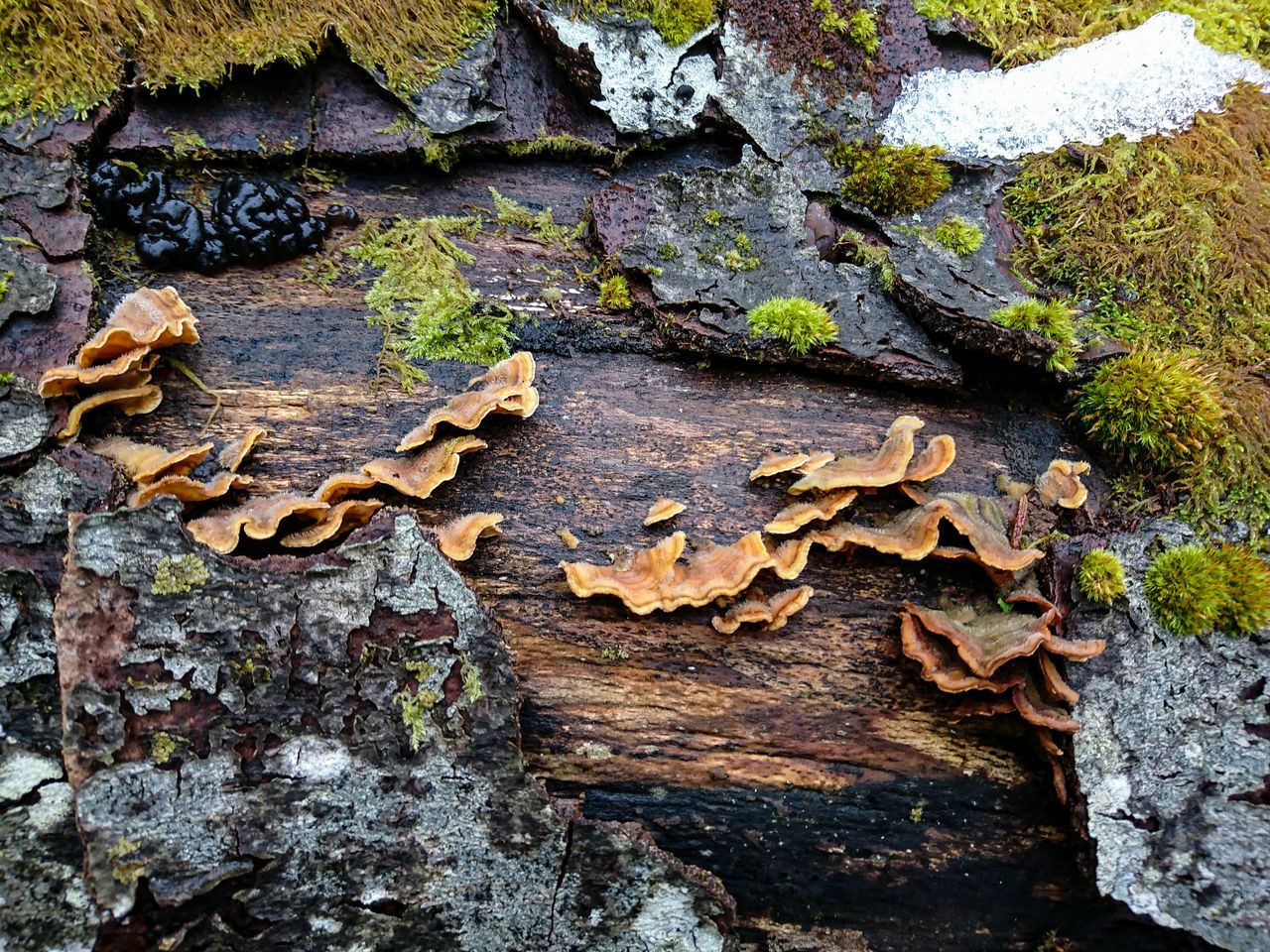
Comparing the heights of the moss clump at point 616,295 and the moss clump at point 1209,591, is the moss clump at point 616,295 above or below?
above

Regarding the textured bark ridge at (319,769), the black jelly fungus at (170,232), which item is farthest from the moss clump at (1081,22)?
the textured bark ridge at (319,769)

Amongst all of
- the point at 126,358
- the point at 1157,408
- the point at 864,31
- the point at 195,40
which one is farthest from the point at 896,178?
the point at 126,358

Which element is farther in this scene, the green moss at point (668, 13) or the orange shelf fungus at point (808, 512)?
the green moss at point (668, 13)

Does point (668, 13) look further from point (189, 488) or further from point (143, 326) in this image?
point (189, 488)

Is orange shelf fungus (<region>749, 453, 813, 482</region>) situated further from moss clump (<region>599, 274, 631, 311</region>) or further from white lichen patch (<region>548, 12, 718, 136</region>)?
white lichen patch (<region>548, 12, 718, 136</region>)

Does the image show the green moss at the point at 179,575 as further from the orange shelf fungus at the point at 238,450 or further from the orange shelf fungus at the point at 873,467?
the orange shelf fungus at the point at 873,467

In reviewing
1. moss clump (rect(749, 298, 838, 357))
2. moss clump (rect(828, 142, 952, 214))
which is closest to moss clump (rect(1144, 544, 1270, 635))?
moss clump (rect(749, 298, 838, 357))

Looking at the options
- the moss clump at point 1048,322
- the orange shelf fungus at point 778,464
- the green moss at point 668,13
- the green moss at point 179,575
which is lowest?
the green moss at point 179,575
